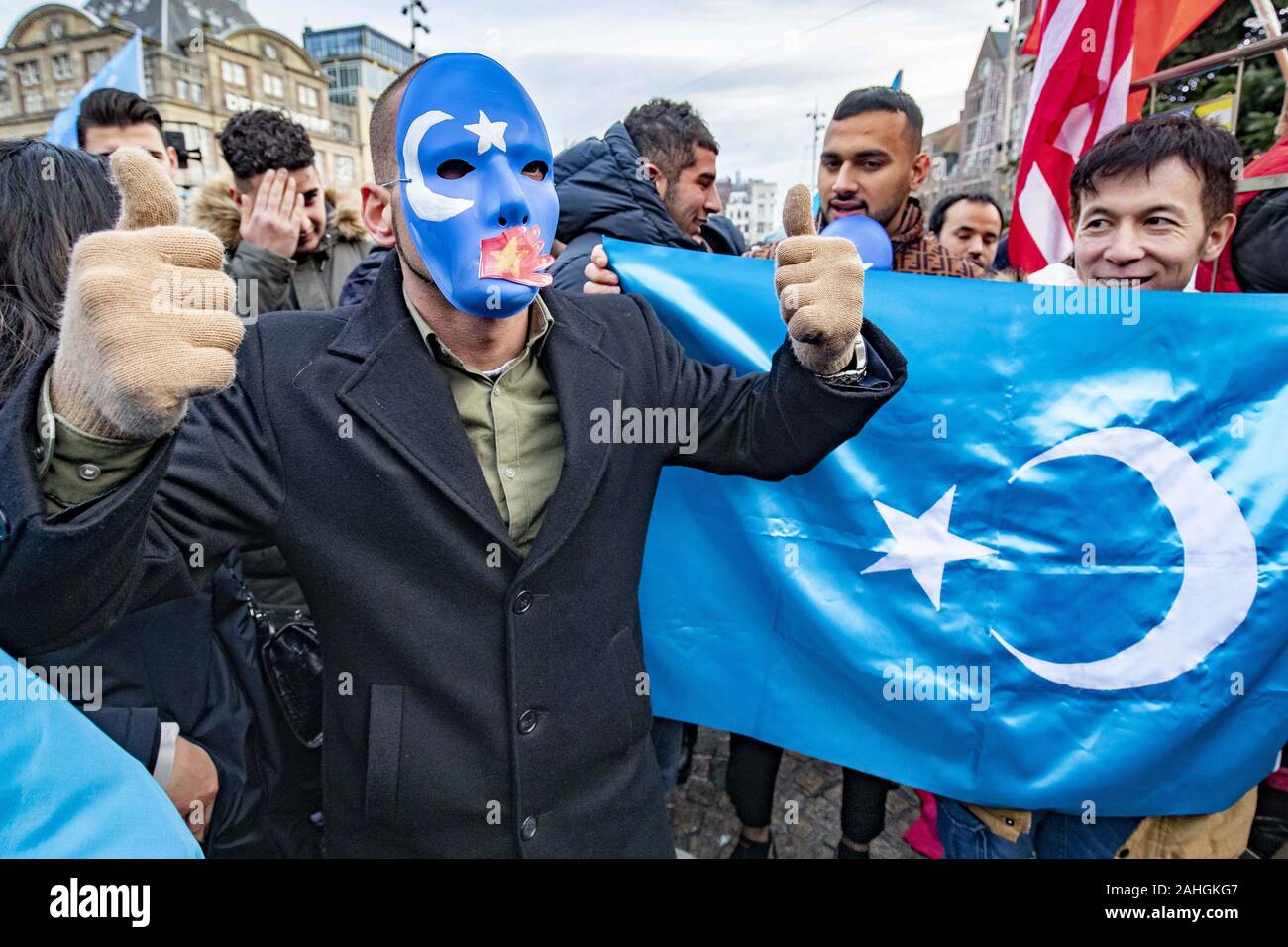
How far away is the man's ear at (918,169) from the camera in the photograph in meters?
3.25

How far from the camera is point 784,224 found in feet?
5.46

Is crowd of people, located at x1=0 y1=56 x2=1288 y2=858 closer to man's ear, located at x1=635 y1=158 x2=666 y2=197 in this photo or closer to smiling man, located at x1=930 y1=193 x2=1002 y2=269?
man's ear, located at x1=635 y1=158 x2=666 y2=197

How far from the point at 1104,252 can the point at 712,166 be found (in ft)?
6.16

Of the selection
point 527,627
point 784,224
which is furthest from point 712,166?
point 527,627

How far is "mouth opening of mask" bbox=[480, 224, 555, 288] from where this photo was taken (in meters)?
1.57

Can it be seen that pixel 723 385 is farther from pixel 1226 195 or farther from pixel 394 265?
pixel 1226 195

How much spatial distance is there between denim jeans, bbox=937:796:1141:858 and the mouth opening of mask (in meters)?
2.04

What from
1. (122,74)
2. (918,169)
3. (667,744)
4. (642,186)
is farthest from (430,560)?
(122,74)

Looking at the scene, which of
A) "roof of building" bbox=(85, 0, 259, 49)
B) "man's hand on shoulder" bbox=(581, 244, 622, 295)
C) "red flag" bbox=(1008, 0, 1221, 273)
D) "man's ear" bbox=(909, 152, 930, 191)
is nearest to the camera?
"man's hand on shoulder" bbox=(581, 244, 622, 295)

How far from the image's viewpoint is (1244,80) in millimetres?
7309

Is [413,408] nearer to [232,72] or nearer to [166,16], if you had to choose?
[232,72]

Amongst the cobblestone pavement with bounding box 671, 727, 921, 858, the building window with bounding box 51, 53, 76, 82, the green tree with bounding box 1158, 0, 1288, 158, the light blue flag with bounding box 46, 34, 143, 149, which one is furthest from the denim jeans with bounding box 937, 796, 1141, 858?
the building window with bounding box 51, 53, 76, 82

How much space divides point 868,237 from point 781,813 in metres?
2.47

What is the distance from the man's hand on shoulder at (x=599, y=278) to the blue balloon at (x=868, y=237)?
93 cm
